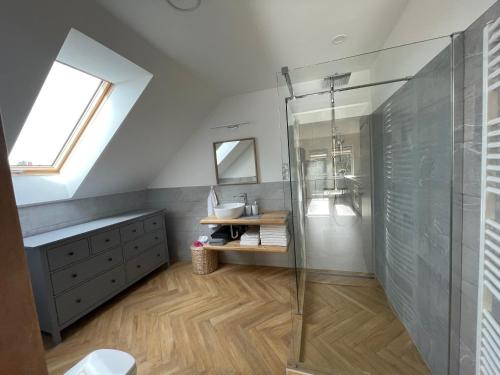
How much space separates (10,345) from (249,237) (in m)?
2.33

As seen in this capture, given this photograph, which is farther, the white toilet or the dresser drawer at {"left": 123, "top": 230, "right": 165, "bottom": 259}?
the dresser drawer at {"left": 123, "top": 230, "right": 165, "bottom": 259}

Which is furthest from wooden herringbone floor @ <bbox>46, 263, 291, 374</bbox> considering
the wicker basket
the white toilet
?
the white toilet

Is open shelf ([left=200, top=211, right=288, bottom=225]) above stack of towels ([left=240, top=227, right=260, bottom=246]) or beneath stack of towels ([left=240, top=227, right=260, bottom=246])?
above

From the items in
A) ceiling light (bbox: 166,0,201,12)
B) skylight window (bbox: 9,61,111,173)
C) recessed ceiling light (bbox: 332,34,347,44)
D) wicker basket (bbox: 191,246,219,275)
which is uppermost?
recessed ceiling light (bbox: 332,34,347,44)

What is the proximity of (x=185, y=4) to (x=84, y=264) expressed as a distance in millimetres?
2301

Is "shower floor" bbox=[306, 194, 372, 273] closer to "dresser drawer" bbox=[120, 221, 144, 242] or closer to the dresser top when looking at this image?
"dresser drawer" bbox=[120, 221, 144, 242]

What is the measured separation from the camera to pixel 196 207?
3270mm

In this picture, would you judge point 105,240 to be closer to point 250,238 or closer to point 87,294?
point 87,294

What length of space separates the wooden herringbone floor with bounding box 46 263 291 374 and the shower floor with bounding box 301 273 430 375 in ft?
0.73

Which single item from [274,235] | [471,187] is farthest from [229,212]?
[471,187]

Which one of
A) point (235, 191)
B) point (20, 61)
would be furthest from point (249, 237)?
point (20, 61)

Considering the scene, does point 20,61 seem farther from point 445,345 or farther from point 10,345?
point 445,345

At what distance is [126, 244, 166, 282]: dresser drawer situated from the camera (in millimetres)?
2588

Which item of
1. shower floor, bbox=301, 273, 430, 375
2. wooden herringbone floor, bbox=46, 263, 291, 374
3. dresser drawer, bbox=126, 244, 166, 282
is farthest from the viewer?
dresser drawer, bbox=126, 244, 166, 282
